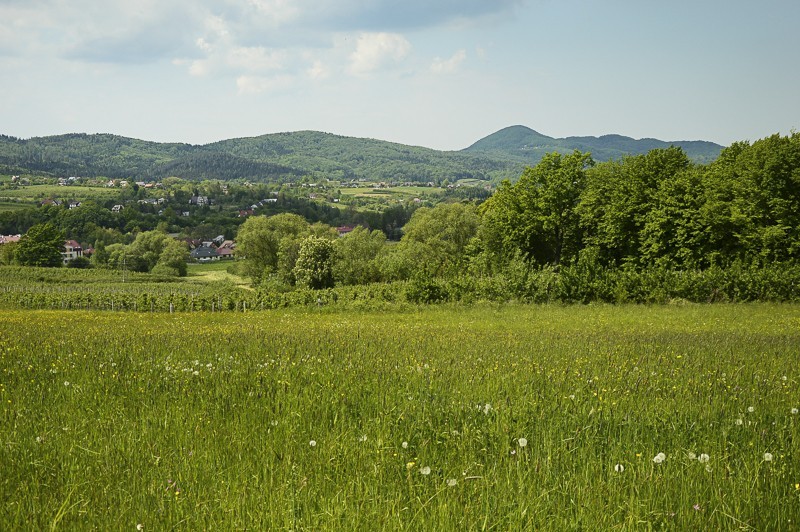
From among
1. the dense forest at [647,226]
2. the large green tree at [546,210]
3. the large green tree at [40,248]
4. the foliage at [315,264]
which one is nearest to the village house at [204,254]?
the large green tree at [40,248]

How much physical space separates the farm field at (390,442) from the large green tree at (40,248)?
14475 cm

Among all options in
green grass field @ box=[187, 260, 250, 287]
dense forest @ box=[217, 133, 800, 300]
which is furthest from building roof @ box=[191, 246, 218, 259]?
dense forest @ box=[217, 133, 800, 300]

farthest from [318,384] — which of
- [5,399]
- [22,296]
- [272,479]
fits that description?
[22,296]

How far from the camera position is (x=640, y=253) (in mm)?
45781

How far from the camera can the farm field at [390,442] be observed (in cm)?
370

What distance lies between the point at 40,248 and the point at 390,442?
152 m

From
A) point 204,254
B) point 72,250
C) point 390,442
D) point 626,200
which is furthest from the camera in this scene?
point 204,254

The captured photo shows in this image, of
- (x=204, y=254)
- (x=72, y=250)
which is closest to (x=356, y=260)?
(x=204, y=254)

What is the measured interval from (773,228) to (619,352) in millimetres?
34033

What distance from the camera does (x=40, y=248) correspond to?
129 m

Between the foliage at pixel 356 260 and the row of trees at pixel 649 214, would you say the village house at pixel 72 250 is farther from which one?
the row of trees at pixel 649 214

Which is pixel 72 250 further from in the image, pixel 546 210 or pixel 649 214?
pixel 649 214

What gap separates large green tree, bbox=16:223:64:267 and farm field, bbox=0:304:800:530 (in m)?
145

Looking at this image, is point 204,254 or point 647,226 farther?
point 204,254
